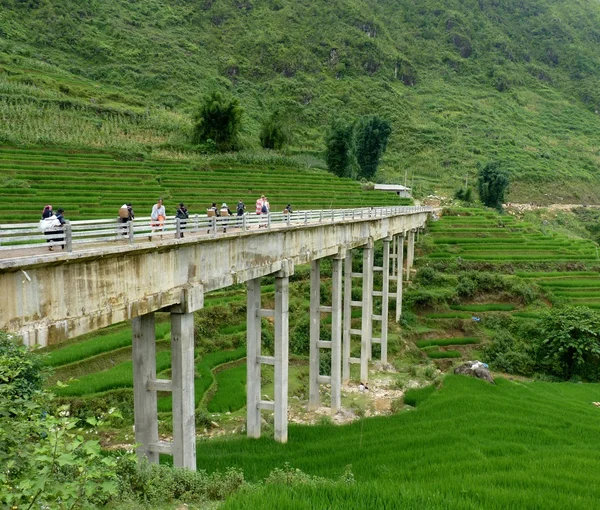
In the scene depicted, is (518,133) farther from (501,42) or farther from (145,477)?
(145,477)

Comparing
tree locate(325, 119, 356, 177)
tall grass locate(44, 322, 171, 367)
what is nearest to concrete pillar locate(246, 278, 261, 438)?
tall grass locate(44, 322, 171, 367)

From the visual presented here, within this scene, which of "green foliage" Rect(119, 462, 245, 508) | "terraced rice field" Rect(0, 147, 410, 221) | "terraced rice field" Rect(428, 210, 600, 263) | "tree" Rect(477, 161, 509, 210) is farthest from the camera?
→ "tree" Rect(477, 161, 509, 210)

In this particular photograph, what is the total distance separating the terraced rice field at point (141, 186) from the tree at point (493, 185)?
2331 centimetres

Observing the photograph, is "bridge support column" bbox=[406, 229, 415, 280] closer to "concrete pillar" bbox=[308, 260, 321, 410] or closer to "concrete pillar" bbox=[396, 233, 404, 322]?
"concrete pillar" bbox=[396, 233, 404, 322]

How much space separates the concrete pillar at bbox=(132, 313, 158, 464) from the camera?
40.0 feet

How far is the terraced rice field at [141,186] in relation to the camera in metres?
34.0

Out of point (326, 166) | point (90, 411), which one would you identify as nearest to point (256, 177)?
point (326, 166)

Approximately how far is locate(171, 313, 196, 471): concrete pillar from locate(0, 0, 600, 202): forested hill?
145 ft

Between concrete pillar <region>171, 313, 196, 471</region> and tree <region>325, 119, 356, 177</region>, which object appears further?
tree <region>325, 119, 356, 177</region>

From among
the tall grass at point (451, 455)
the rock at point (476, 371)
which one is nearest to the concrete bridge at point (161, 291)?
the tall grass at point (451, 455)

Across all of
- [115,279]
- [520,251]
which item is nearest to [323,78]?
[520,251]

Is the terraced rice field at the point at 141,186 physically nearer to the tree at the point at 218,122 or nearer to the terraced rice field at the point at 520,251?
the terraced rice field at the point at 520,251

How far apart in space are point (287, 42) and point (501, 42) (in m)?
86.7

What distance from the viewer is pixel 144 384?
1220 centimetres
